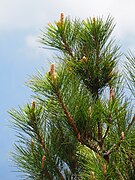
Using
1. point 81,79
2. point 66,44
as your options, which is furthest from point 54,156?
point 66,44

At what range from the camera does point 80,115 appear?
51.9 inches

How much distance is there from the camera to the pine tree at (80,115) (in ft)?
4.25

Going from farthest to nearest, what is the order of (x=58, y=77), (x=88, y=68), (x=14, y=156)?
1. (x=14, y=156)
2. (x=88, y=68)
3. (x=58, y=77)

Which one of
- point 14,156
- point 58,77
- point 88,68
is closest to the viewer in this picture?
point 58,77

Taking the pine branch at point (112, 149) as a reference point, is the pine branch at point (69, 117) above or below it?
above

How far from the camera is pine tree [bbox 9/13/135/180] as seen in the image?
51.1 inches

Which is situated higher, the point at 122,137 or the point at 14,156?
the point at 14,156

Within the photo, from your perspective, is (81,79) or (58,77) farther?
(81,79)

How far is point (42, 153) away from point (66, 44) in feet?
1.14

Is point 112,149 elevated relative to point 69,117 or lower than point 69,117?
lower

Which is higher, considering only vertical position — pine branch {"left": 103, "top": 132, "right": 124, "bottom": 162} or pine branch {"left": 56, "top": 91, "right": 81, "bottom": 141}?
pine branch {"left": 56, "top": 91, "right": 81, "bottom": 141}

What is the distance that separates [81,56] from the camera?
4.86 feet

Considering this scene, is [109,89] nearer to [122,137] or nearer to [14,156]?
[122,137]

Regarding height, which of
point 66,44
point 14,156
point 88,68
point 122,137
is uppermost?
point 66,44
